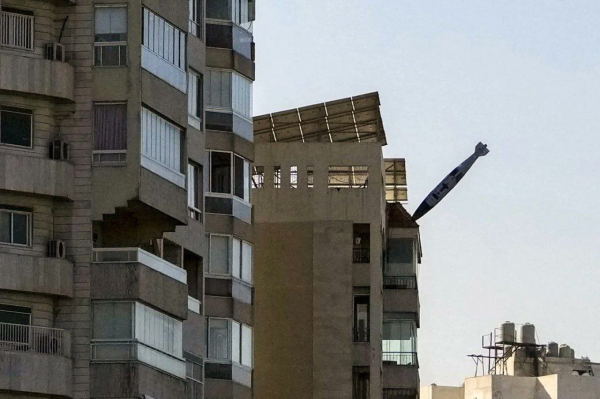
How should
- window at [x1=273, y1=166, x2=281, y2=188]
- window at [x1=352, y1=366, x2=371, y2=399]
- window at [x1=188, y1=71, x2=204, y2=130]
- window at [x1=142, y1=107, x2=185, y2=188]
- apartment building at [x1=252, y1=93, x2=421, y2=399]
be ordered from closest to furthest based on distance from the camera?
1. window at [x1=142, y1=107, x2=185, y2=188]
2. window at [x1=188, y1=71, x2=204, y2=130]
3. apartment building at [x1=252, y1=93, x2=421, y2=399]
4. window at [x1=352, y1=366, x2=371, y2=399]
5. window at [x1=273, y1=166, x2=281, y2=188]

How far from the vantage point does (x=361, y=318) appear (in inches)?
3248

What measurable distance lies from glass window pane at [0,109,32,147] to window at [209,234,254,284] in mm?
16203

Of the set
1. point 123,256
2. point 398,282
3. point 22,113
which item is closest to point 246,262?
point 123,256

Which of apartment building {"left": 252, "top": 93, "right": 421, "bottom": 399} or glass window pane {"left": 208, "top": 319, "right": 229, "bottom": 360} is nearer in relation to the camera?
glass window pane {"left": 208, "top": 319, "right": 229, "bottom": 360}

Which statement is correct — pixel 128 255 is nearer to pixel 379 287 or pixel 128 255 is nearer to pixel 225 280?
pixel 225 280

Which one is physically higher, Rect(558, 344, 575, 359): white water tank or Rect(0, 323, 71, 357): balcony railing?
Rect(558, 344, 575, 359): white water tank

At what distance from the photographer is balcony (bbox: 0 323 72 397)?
4956cm

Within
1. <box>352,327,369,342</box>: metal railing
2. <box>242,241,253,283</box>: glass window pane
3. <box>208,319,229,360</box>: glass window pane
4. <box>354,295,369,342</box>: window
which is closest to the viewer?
<box>208,319,229,360</box>: glass window pane

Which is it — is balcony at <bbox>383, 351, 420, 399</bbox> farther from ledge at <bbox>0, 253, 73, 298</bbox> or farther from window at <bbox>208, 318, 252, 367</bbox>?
ledge at <bbox>0, 253, 73, 298</bbox>

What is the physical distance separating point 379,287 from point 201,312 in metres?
24.0

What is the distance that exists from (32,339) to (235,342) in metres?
17.3

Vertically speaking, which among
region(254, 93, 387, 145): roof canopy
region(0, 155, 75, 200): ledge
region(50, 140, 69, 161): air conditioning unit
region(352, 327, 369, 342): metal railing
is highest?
region(254, 93, 387, 145): roof canopy

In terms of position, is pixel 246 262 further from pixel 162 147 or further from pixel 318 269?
pixel 162 147

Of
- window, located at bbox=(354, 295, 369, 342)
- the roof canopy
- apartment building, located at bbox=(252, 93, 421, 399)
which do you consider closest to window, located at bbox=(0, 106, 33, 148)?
apartment building, located at bbox=(252, 93, 421, 399)
